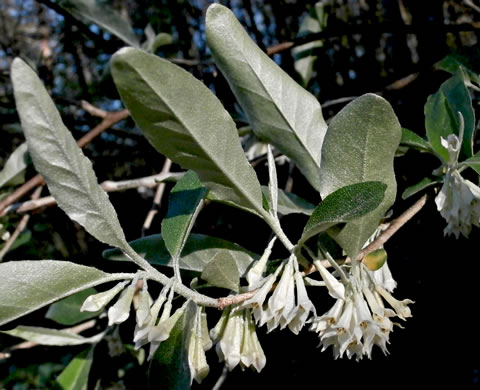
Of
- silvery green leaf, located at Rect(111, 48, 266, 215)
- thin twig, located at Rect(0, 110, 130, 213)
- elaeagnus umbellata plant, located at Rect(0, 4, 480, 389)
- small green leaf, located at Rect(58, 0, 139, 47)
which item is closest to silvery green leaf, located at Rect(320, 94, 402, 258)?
elaeagnus umbellata plant, located at Rect(0, 4, 480, 389)

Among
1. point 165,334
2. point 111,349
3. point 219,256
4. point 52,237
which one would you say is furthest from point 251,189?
point 52,237

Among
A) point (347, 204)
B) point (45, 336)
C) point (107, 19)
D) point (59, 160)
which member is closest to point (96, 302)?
point (59, 160)

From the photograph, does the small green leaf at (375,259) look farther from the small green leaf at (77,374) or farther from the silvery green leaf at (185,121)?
the small green leaf at (77,374)

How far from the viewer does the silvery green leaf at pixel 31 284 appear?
0.61 metres

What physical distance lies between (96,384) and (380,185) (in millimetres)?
1192

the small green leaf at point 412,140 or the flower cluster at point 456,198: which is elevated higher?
the small green leaf at point 412,140

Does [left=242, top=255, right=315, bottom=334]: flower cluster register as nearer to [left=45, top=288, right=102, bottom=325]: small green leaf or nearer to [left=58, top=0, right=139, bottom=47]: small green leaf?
[left=45, top=288, right=102, bottom=325]: small green leaf

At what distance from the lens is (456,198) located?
0.81m

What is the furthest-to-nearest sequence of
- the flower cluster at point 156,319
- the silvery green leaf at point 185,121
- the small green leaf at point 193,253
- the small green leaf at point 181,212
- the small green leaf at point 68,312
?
the small green leaf at point 68,312 < the small green leaf at point 193,253 < the small green leaf at point 181,212 < the flower cluster at point 156,319 < the silvery green leaf at point 185,121

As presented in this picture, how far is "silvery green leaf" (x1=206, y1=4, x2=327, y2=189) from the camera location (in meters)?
0.70

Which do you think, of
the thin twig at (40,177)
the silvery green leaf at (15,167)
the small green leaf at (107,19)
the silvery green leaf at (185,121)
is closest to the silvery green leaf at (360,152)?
the silvery green leaf at (185,121)

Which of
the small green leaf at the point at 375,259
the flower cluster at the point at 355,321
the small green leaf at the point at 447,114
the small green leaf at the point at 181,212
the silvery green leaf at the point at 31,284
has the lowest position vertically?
the flower cluster at the point at 355,321

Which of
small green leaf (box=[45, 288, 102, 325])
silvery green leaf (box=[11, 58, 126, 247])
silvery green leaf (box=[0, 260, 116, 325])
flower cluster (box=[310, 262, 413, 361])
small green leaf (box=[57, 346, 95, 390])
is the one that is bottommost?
small green leaf (box=[57, 346, 95, 390])

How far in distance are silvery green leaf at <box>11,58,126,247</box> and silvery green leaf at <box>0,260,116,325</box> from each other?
0.06m
